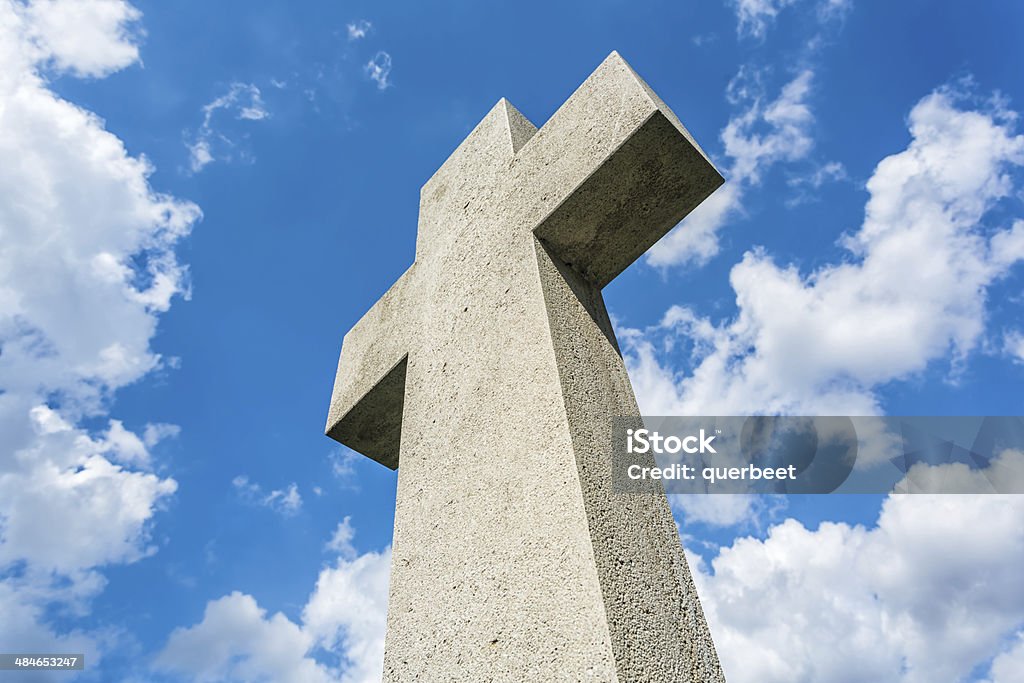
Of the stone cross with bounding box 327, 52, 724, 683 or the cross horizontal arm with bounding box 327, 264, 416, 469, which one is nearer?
the stone cross with bounding box 327, 52, 724, 683

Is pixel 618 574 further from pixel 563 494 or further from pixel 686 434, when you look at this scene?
pixel 686 434

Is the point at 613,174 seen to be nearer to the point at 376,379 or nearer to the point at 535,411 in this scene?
the point at 535,411

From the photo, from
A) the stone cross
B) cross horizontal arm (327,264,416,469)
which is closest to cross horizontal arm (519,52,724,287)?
the stone cross

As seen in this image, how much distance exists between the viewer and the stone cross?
1688 millimetres

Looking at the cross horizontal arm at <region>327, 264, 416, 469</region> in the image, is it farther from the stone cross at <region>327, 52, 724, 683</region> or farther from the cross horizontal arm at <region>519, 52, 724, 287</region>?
the cross horizontal arm at <region>519, 52, 724, 287</region>

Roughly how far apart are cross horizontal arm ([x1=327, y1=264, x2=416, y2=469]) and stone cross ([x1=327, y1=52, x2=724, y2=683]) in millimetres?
19

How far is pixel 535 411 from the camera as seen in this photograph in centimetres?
203

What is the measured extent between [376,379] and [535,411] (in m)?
1.35

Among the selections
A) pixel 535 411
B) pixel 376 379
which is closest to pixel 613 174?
pixel 535 411

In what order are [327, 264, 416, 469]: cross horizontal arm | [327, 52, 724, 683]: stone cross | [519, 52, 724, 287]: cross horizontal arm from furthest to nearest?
[327, 264, 416, 469]: cross horizontal arm, [519, 52, 724, 287]: cross horizontal arm, [327, 52, 724, 683]: stone cross

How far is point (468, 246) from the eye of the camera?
2.85 m

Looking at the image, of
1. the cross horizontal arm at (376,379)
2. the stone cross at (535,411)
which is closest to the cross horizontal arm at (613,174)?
the stone cross at (535,411)

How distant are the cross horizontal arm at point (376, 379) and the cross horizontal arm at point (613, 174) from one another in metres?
0.95

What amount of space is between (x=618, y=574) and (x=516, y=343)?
89 cm
